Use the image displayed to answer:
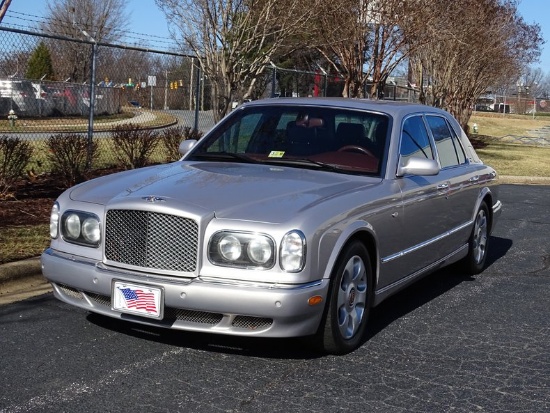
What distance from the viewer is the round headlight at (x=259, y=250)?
4586 millimetres

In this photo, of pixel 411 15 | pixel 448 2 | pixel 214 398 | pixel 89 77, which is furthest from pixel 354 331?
pixel 448 2

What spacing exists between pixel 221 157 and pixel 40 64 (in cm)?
692

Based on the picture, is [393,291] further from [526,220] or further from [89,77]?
[89,77]

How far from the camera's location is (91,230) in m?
5.00

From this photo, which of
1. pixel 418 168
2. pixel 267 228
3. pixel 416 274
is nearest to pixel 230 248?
pixel 267 228

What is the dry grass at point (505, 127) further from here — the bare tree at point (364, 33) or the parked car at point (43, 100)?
the parked car at point (43, 100)

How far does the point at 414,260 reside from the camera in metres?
6.13

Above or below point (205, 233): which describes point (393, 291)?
below

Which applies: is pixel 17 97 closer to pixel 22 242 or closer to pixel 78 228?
pixel 22 242

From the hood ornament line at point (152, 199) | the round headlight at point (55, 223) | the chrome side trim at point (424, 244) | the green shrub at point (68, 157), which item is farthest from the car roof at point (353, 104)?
the green shrub at point (68, 157)

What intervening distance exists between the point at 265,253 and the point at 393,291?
162 cm

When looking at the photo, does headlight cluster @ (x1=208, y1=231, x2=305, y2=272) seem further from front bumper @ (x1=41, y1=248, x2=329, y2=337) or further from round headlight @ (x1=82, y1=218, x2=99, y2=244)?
round headlight @ (x1=82, y1=218, x2=99, y2=244)

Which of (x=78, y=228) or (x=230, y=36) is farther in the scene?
(x=230, y=36)

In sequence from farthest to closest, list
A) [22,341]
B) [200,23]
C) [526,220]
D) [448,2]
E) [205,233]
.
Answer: [448,2]
[200,23]
[526,220]
[22,341]
[205,233]
